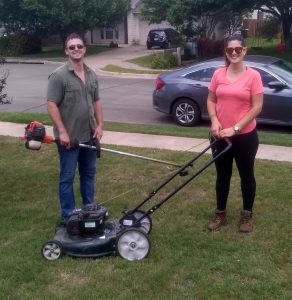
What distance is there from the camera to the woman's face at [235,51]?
481 centimetres

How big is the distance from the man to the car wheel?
6.26 metres

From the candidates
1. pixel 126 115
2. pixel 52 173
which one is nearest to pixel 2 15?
pixel 126 115

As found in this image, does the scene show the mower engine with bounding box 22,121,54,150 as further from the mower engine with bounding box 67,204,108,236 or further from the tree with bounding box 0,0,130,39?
the tree with bounding box 0,0,130,39

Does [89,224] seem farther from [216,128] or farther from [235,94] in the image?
[235,94]

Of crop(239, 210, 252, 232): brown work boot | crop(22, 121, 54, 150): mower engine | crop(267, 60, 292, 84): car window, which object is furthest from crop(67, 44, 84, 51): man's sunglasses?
crop(267, 60, 292, 84): car window

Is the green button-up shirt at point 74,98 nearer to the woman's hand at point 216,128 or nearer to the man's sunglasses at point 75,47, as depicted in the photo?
the man's sunglasses at point 75,47

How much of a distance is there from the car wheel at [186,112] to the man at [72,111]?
20.5 feet

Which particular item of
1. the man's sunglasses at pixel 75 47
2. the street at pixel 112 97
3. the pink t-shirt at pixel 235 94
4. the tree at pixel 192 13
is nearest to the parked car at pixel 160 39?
the tree at pixel 192 13

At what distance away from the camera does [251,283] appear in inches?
169

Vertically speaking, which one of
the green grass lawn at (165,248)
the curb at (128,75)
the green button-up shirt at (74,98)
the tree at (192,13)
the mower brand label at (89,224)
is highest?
the tree at (192,13)

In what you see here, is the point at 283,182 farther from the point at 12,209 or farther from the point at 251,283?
the point at 12,209

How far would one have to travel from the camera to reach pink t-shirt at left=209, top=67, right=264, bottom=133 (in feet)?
15.9

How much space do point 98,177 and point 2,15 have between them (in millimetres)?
27758

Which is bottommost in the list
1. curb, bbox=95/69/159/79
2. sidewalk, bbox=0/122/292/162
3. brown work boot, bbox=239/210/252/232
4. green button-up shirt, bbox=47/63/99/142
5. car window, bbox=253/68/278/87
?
curb, bbox=95/69/159/79
